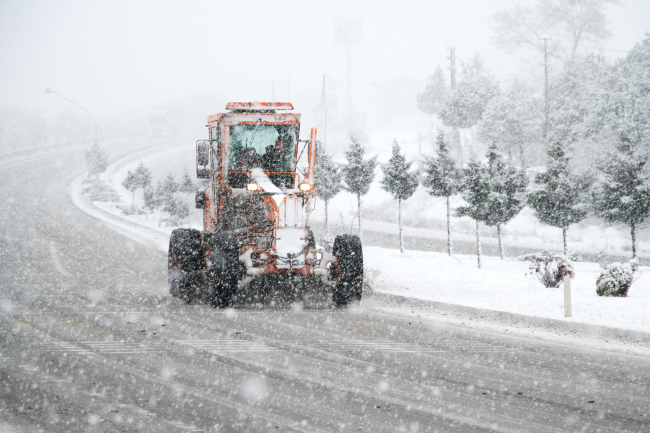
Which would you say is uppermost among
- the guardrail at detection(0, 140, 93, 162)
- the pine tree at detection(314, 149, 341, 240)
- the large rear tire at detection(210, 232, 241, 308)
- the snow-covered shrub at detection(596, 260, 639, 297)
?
the guardrail at detection(0, 140, 93, 162)

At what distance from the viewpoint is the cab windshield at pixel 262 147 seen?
38.8 feet

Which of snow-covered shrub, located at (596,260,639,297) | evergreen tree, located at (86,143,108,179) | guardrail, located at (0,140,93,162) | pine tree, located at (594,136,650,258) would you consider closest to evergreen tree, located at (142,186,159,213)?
evergreen tree, located at (86,143,108,179)

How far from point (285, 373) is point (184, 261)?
20.4ft

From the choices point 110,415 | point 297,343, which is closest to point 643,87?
point 297,343

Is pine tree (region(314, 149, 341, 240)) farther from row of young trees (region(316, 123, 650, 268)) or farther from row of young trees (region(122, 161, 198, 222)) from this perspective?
row of young trees (region(122, 161, 198, 222))

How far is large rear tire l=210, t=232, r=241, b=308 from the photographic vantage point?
34.6ft

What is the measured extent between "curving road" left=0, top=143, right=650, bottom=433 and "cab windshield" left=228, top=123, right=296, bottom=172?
2821 mm

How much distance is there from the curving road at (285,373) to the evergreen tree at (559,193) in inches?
729

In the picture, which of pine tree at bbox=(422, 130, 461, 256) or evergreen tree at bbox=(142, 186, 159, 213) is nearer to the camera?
pine tree at bbox=(422, 130, 461, 256)

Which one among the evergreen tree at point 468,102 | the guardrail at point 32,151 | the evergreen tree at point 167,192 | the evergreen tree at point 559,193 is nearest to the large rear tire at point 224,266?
the evergreen tree at point 559,193

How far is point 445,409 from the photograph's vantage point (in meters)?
5.61

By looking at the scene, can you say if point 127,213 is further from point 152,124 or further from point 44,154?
point 152,124

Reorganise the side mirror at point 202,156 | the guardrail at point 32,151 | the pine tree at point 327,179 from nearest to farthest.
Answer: the side mirror at point 202,156 → the pine tree at point 327,179 → the guardrail at point 32,151

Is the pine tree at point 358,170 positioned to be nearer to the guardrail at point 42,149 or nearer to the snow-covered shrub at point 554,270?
the snow-covered shrub at point 554,270
